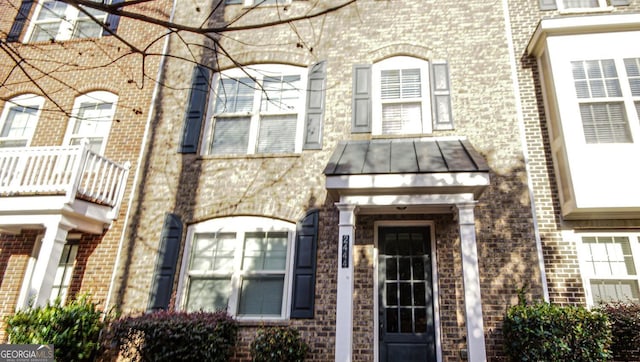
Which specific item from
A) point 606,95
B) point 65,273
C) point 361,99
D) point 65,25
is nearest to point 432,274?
point 361,99

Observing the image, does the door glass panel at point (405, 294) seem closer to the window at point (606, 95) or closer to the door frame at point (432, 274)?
the door frame at point (432, 274)

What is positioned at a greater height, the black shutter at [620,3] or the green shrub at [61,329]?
the black shutter at [620,3]

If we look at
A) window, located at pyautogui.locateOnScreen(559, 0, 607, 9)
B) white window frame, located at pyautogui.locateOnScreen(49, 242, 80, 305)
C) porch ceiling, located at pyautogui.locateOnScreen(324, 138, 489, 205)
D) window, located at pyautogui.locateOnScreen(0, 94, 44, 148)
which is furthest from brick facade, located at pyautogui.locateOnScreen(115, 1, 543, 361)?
window, located at pyautogui.locateOnScreen(0, 94, 44, 148)

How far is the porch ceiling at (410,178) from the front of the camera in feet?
18.2

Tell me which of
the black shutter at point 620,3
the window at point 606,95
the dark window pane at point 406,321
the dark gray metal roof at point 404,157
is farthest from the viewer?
the black shutter at point 620,3

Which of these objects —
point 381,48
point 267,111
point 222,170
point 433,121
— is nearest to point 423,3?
point 381,48

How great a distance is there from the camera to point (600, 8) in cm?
759

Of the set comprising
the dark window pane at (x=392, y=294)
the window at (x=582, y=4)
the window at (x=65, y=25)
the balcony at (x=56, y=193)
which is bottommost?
the dark window pane at (x=392, y=294)

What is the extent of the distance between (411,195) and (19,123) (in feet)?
28.7

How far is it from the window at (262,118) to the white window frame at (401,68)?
1419 millimetres

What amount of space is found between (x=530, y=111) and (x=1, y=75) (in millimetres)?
11988

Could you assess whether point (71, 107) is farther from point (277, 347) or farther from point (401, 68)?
point (401, 68)

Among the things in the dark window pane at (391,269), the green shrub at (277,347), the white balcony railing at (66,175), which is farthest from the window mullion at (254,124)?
the green shrub at (277,347)

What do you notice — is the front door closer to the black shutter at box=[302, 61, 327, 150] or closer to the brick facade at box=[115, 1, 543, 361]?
the brick facade at box=[115, 1, 543, 361]
